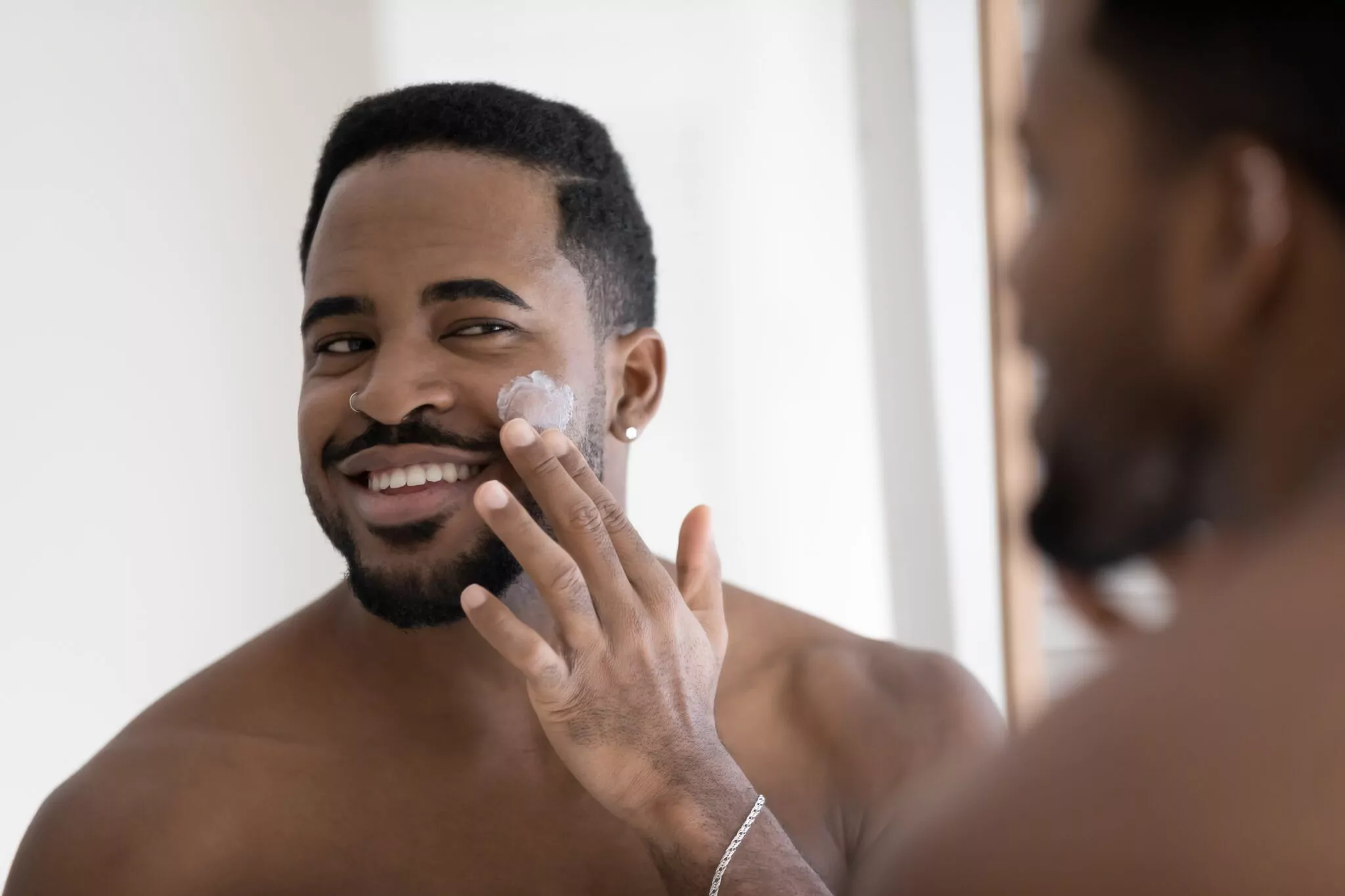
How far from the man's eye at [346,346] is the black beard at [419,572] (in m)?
0.09

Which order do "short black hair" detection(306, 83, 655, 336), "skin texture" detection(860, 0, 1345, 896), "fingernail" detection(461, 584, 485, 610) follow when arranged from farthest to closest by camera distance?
A: "short black hair" detection(306, 83, 655, 336) < "fingernail" detection(461, 584, 485, 610) < "skin texture" detection(860, 0, 1345, 896)

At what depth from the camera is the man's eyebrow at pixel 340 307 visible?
1236mm

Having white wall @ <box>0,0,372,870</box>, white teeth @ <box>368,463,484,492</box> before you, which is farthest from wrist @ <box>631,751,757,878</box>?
white wall @ <box>0,0,372,870</box>

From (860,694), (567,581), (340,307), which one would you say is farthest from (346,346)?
(860,694)

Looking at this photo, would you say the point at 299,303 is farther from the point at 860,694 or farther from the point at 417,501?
the point at 860,694

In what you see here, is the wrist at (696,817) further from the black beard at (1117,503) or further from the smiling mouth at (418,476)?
the black beard at (1117,503)

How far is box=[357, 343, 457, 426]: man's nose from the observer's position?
3.89ft

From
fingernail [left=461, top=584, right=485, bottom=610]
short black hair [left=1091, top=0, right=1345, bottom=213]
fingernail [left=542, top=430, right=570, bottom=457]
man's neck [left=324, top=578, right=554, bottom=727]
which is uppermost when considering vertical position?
short black hair [left=1091, top=0, right=1345, bottom=213]

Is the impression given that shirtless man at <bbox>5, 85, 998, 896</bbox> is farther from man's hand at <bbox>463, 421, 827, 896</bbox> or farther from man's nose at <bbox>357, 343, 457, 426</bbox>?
man's hand at <bbox>463, 421, 827, 896</bbox>

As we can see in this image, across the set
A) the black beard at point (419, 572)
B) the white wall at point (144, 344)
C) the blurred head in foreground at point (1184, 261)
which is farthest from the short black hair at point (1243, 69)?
the white wall at point (144, 344)

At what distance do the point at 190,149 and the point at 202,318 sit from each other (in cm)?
26

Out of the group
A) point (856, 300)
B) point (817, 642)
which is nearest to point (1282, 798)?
point (817, 642)

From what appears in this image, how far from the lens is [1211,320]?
48 centimetres

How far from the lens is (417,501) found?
122 centimetres
